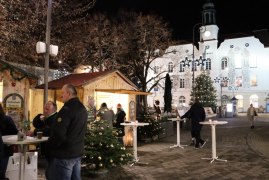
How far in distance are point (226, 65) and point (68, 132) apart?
5868 cm

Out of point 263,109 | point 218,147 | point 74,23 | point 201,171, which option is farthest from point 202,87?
point 201,171

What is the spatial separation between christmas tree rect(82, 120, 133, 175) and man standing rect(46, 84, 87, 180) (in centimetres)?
319

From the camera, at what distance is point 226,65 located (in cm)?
6041

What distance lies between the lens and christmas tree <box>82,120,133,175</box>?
804 cm

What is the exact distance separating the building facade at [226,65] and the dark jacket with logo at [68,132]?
4874cm

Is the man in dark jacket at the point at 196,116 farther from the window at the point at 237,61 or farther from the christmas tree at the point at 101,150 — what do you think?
the window at the point at 237,61

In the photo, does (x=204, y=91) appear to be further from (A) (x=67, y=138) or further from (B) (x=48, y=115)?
(A) (x=67, y=138)

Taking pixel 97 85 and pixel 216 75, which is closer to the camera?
pixel 97 85

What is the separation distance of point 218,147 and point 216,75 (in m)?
48.3

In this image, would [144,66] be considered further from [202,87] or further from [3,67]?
[3,67]

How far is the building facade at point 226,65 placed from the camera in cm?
A: 5675

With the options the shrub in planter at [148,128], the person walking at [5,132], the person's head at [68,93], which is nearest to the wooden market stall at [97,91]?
the shrub in planter at [148,128]

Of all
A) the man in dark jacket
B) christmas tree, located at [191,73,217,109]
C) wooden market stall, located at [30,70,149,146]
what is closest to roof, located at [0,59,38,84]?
wooden market stall, located at [30,70,149,146]

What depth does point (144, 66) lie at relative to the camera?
1339 inches
